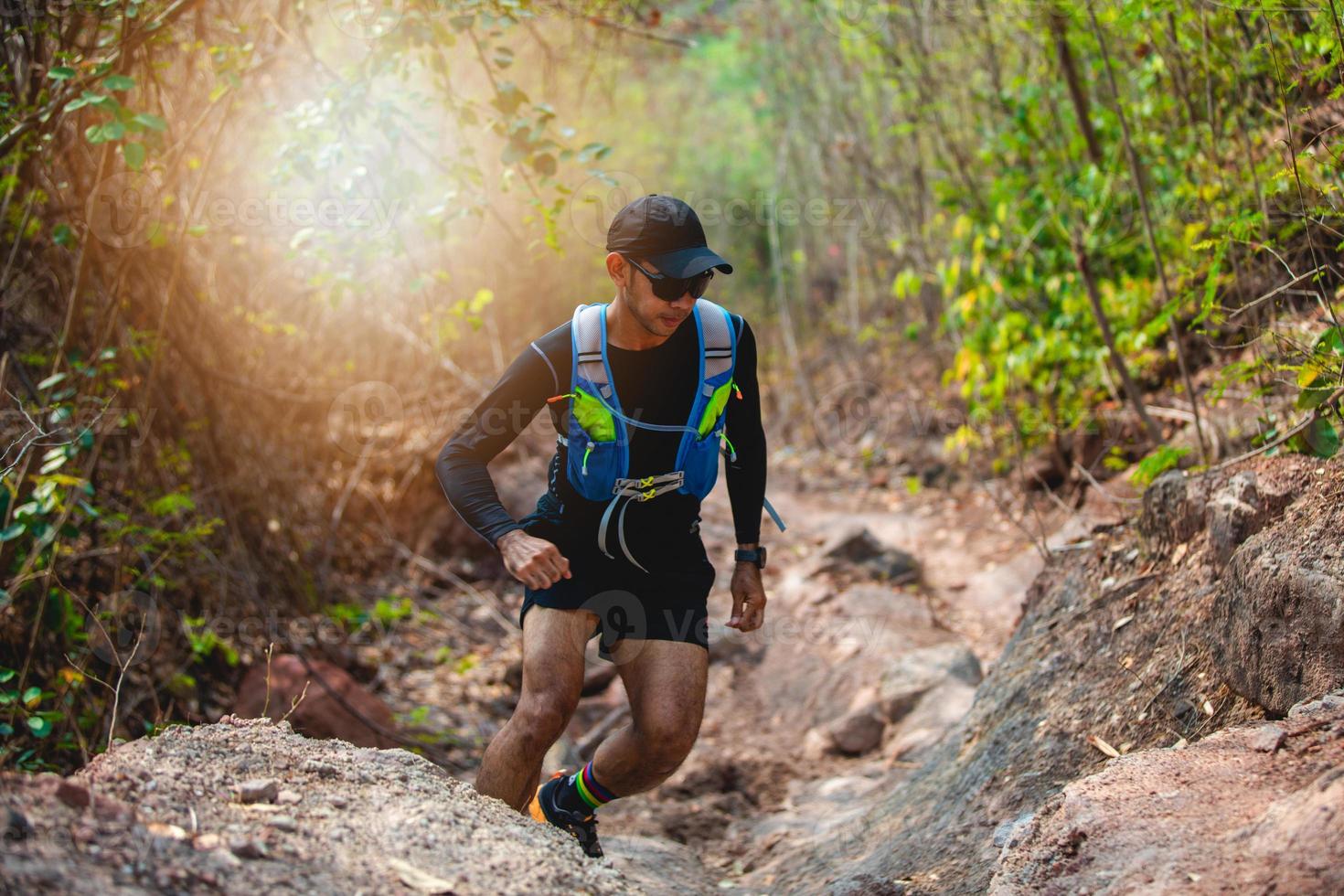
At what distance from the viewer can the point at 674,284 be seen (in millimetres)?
2986

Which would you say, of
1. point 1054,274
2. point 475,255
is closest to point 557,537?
point 1054,274

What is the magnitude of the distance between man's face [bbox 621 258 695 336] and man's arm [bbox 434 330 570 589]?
0.30 metres

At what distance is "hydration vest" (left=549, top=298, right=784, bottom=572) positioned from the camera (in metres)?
3.08

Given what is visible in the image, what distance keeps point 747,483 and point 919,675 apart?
8.30ft

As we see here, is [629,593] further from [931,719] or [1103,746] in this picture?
[931,719]

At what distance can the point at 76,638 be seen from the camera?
A: 4570 mm

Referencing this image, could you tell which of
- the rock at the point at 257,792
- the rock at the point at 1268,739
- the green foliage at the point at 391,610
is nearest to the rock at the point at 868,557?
the green foliage at the point at 391,610

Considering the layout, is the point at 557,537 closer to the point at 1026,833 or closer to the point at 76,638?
the point at 1026,833

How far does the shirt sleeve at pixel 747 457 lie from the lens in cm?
336

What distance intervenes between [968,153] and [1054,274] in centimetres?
198

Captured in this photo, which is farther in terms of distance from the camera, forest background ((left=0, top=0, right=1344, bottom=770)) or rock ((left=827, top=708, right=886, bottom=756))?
rock ((left=827, top=708, right=886, bottom=756))

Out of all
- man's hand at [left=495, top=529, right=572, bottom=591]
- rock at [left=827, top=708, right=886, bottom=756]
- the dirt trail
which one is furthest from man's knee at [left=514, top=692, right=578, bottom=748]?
rock at [left=827, top=708, right=886, bottom=756]

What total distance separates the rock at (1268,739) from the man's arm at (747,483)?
4.46 ft

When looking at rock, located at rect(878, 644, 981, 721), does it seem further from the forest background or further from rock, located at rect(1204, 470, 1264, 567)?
rock, located at rect(1204, 470, 1264, 567)
